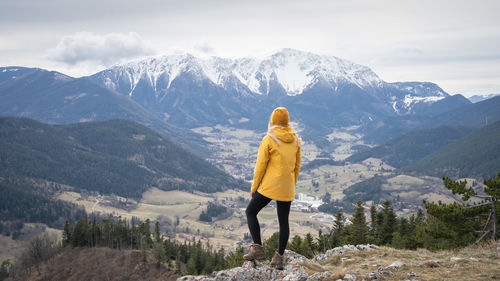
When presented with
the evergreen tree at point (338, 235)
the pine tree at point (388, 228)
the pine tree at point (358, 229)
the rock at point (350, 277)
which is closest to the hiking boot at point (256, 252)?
the rock at point (350, 277)

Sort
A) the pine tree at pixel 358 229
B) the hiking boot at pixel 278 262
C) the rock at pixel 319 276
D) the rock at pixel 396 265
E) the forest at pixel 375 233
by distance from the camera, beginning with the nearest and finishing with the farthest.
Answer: the rock at pixel 319 276 < the rock at pixel 396 265 < the hiking boot at pixel 278 262 < the forest at pixel 375 233 < the pine tree at pixel 358 229

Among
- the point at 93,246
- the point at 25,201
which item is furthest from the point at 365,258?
the point at 25,201

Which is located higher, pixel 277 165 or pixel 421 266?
pixel 277 165

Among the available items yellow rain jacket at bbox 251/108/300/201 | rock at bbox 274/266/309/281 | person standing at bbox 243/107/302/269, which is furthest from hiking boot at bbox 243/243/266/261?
yellow rain jacket at bbox 251/108/300/201

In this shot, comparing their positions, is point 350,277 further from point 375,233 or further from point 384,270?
point 375,233

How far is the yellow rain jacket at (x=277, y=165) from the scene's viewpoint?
937cm

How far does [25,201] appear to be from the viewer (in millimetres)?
186500

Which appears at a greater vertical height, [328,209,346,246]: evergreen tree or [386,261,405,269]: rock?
[386,261,405,269]: rock

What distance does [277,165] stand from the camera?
30.8 feet

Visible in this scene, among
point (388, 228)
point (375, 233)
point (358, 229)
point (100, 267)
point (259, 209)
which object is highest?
point (259, 209)

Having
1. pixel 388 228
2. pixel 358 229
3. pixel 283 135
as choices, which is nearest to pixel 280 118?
pixel 283 135

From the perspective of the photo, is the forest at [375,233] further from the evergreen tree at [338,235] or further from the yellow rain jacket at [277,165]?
the yellow rain jacket at [277,165]

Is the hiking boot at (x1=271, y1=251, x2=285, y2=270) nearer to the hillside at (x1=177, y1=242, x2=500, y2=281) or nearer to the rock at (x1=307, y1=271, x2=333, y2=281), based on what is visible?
the hillside at (x1=177, y1=242, x2=500, y2=281)

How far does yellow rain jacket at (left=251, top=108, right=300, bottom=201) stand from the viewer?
937 cm
